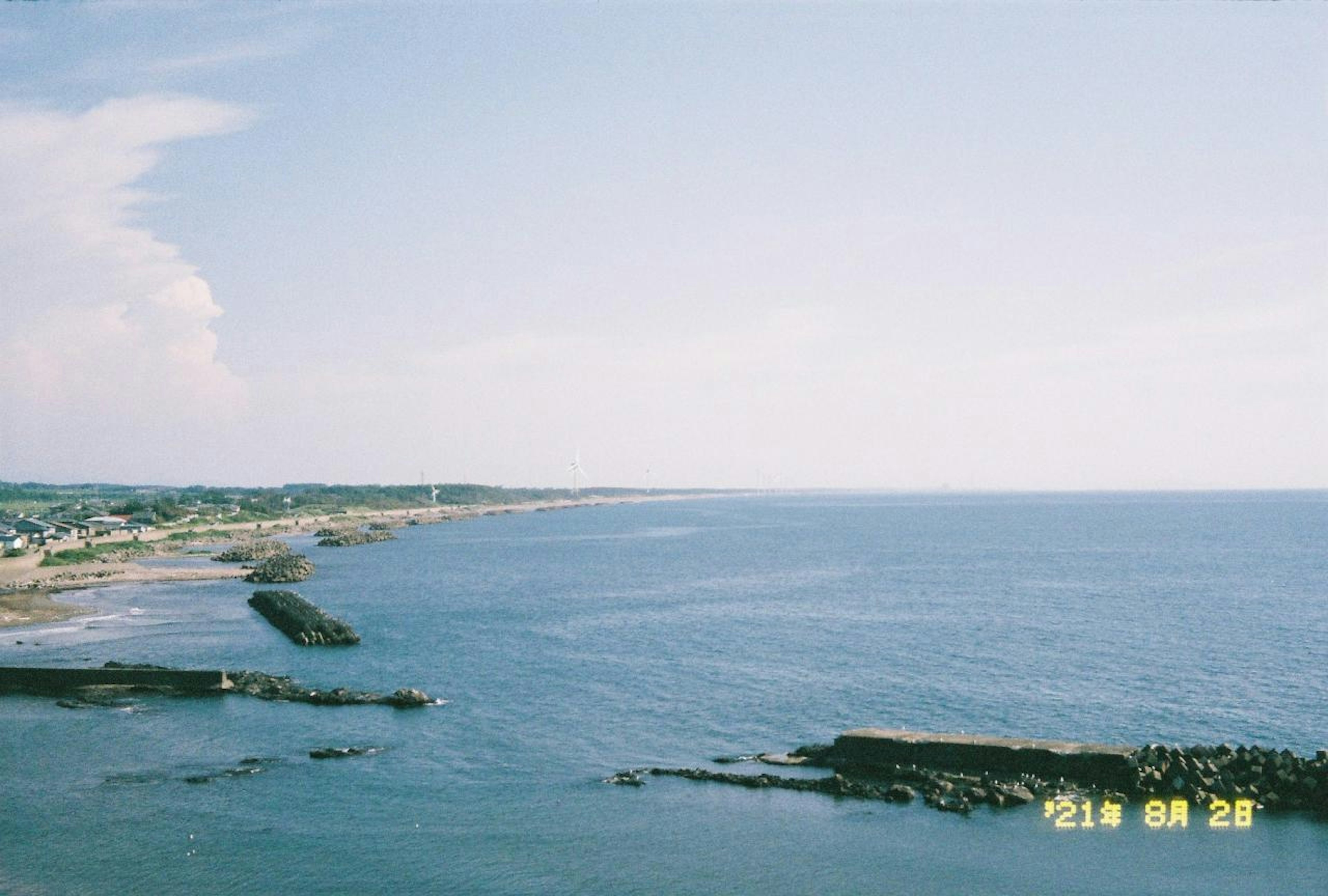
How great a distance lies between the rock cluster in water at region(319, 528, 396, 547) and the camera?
17138cm

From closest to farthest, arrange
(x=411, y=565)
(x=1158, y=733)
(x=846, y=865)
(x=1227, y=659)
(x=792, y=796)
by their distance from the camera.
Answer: (x=846, y=865), (x=792, y=796), (x=1158, y=733), (x=1227, y=659), (x=411, y=565)

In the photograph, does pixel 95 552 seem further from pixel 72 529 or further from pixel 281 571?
pixel 281 571

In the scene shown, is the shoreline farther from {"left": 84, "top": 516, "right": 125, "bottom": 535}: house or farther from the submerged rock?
the submerged rock

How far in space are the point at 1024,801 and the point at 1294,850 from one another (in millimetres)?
7730

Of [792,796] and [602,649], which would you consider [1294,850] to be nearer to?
[792,796]

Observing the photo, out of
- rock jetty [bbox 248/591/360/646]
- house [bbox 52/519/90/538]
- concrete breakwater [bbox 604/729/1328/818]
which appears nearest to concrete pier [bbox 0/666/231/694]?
rock jetty [bbox 248/591/360/646]

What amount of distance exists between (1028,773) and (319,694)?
3391cm

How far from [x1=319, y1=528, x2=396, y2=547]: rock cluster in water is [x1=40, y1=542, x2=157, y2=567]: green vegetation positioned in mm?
28723

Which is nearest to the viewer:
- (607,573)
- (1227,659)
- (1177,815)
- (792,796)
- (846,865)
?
(846,865)

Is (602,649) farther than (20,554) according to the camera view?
No

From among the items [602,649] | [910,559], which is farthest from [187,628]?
[910,559]

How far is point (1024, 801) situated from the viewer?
34031 millimetres
